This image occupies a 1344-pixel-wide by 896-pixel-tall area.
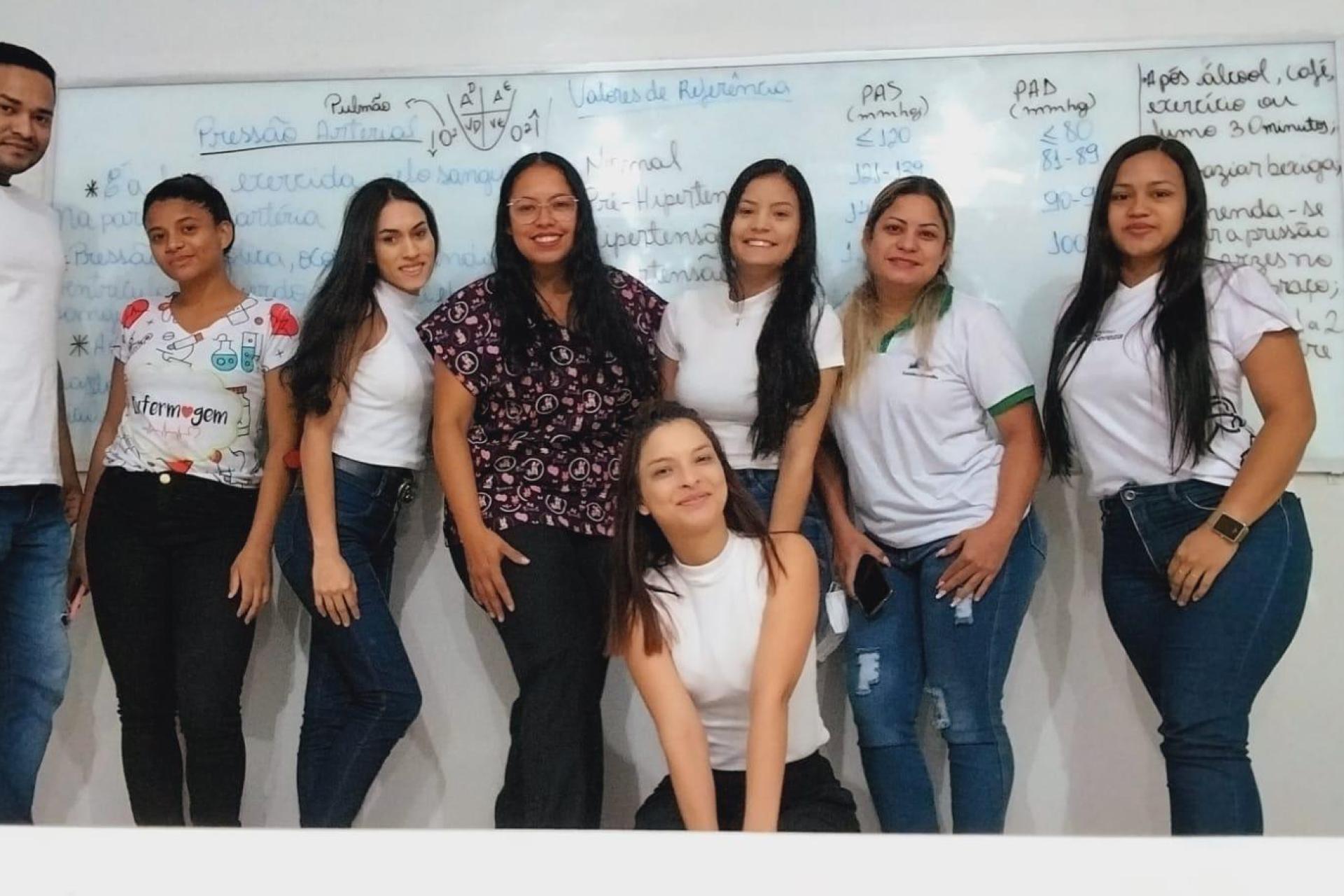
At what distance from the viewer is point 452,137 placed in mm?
2305

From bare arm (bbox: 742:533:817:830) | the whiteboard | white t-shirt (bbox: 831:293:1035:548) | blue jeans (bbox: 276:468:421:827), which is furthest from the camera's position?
the whiteboard

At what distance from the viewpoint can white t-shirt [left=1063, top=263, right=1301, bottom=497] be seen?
1.70m

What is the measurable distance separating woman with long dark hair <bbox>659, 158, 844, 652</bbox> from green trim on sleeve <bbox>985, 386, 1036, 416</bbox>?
29 cm

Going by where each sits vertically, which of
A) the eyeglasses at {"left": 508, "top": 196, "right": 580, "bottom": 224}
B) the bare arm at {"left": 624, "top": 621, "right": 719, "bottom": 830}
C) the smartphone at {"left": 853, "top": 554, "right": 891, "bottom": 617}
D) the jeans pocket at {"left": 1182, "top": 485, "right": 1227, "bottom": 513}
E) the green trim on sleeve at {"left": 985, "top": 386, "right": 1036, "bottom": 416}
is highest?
the eyeglasses at {"left": 508, "top": 196, "right": 580, "bottom": 224}

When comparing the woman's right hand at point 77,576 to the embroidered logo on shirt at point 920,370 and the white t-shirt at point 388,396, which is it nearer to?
the white t-shirt at point 388,396

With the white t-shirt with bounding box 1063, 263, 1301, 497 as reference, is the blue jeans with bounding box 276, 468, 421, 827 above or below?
below

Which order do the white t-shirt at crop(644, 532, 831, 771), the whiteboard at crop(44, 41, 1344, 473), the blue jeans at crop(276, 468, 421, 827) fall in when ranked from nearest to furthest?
1. the white t-shirt at crop(644, 532, 831, 771)
2. the blue jeans at crop(276, 468, 421, 827)
3. the whiteboard at crop(44, 41, 1344, 473)

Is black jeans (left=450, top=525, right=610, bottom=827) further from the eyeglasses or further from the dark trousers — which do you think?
the eyeglasses

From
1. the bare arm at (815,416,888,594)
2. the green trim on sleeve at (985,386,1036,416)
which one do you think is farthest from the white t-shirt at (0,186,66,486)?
the green trim on sleeve at (985,386,1036,416)

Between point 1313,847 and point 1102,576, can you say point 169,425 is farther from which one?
point 1313,847

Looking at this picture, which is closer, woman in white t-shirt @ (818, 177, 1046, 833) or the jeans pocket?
the jeans pocket

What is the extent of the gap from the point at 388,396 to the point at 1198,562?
1.46 meters

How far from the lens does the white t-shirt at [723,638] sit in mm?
1674

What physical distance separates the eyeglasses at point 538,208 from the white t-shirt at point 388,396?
12.6 inches
